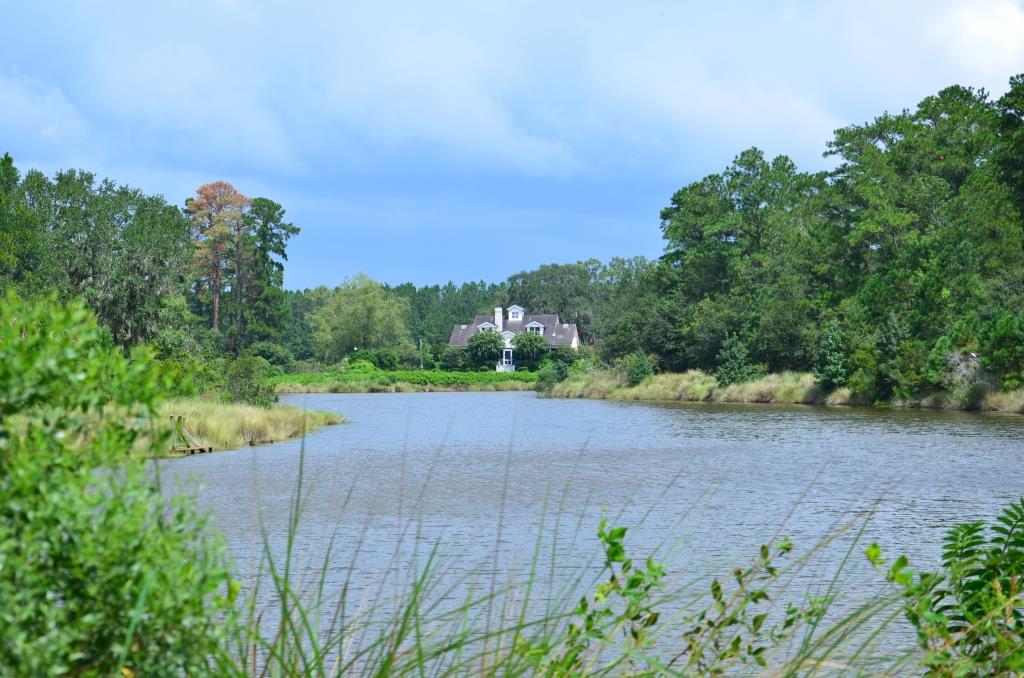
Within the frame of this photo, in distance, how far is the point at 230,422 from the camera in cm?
2342

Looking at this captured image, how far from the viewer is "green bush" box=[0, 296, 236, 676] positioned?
2.04 metres

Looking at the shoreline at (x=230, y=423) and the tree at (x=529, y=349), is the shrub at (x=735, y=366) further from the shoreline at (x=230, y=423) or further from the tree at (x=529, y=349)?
the tree at (x=529, y=349)

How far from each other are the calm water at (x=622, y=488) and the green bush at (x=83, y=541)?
20 centimetres

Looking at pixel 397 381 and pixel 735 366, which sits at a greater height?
pixel 735 366

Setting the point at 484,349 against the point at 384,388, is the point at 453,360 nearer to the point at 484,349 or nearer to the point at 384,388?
the point at 484,349

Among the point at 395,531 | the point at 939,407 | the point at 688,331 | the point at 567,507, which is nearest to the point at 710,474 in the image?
the point at 567,507

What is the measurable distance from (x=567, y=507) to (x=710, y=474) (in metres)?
4.17

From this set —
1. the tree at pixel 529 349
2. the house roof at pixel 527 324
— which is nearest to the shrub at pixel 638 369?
the tree at pixel 529 349

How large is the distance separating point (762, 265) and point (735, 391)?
13503 millimetres

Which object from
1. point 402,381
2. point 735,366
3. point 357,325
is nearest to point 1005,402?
point 735,366


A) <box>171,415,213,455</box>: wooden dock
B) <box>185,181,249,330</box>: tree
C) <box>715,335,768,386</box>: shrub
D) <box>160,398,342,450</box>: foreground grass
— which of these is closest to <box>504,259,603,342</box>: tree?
<box>185,181,249,330</box>: tree

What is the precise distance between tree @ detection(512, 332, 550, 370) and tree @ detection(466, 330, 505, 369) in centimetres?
144

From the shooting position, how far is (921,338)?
3875cm

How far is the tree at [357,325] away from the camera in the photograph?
8306 cm
